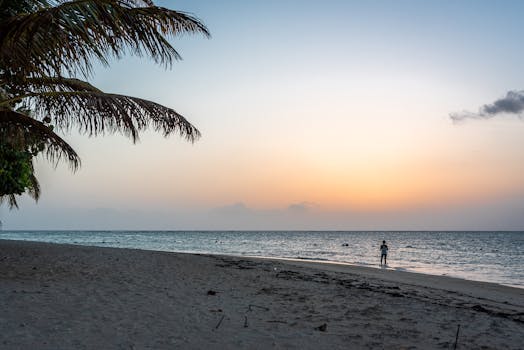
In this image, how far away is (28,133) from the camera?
9.01 m

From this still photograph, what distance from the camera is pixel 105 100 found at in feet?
24.3

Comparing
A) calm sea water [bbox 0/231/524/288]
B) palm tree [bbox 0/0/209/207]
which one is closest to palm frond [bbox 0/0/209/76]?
palm tree [bbox 0/0/209/207]

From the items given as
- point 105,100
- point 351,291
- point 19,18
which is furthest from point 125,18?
point 351,291

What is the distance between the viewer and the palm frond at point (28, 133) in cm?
837

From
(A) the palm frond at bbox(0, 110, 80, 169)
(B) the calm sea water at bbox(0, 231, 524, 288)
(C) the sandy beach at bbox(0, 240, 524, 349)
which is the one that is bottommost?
(B) the calm sea water at bbox(0, 231, 524, 288)

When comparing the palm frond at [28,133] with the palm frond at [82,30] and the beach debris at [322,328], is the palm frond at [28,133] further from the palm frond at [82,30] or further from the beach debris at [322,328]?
the beach debris at [322,328]

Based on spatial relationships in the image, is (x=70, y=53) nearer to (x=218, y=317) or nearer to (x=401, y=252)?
(x=218, y=317)

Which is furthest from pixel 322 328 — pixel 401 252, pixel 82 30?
pixel 401 252

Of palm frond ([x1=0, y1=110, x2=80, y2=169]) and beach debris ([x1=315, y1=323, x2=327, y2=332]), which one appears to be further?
palm frond ([x1=0, y1=110, x2=80, y2=169])

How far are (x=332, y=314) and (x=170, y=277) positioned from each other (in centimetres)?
458

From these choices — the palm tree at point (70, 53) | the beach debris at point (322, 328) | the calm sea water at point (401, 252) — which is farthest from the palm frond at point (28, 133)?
the calm sea water at point (401, 252)

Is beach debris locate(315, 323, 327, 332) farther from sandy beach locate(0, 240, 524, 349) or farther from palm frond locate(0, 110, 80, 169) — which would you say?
palm frond locate(0, 110, 80, 169)

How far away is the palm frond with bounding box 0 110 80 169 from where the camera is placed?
837cm

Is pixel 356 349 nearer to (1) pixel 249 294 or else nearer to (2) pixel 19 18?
(1) pixel 249 294
